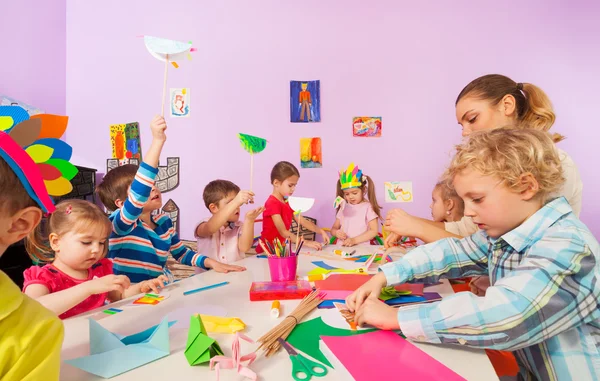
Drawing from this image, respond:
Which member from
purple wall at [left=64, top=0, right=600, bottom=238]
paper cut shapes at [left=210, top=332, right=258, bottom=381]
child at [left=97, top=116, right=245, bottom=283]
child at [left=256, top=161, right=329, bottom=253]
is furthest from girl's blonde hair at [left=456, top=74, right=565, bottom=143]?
purple wall at [left=64, top=0, right=600, bottom=238]

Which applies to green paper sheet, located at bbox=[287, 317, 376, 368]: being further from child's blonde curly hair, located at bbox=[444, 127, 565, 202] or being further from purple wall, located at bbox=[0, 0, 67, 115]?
purple wall, located at bbox=[0, 0, 67, 115]

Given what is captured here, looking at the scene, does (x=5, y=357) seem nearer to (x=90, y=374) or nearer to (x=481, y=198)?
(x=90, y=374)

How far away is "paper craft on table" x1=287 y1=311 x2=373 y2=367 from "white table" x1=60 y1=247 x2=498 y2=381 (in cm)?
3

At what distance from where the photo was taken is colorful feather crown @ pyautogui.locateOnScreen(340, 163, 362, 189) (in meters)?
2.37

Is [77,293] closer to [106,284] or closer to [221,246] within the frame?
[106,284]

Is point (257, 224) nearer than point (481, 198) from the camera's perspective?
No

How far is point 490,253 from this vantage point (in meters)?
0.85

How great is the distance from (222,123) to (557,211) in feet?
7.88

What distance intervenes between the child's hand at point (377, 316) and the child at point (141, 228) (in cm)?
56

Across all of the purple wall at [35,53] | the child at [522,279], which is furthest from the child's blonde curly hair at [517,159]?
the purple wall at [35,53]

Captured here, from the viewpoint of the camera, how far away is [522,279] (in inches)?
24.9

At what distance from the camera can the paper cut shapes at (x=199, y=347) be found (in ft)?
1.88

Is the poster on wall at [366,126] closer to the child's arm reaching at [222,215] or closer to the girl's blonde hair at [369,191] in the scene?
the girl's blonde hair at [369,191]

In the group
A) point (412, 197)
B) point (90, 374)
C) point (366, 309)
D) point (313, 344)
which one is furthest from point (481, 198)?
point (412, 197)
